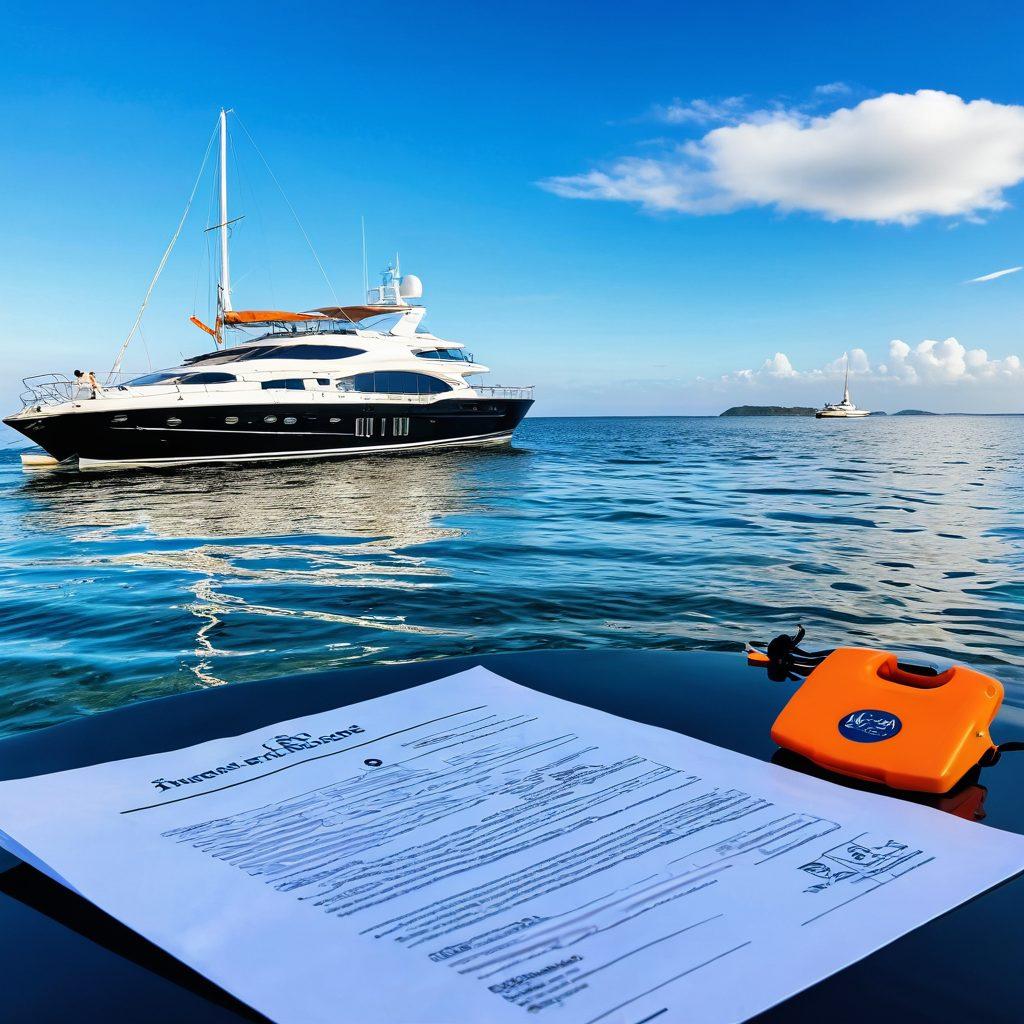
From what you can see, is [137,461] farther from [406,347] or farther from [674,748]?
[674,748]

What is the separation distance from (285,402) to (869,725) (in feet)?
48.0

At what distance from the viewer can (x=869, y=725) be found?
72 cm

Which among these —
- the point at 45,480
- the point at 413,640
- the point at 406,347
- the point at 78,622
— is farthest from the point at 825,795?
the point at 406,347

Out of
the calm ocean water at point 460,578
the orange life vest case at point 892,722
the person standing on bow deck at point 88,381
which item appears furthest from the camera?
the person standing on bow deck at point 88,381

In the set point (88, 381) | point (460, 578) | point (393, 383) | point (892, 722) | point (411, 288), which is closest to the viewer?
point (892, 722)

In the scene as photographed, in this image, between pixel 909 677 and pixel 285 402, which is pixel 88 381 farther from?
pixel 909 677

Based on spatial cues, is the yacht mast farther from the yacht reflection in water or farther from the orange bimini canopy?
the yacht reflection in water

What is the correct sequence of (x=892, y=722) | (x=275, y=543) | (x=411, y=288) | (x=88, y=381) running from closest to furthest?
(x=892, y=722) < (x=275, y=543) < (x=88, y=381) < (x=411, y=288)

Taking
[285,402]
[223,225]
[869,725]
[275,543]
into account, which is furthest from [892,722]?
[223,225]

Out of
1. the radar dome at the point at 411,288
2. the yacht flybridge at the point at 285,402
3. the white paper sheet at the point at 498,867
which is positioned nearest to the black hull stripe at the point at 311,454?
the yacht flybridge at the point at 285,402

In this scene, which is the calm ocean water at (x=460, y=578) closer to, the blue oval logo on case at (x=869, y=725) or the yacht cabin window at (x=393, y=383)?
the blue oval logo on case at (x=869, y=725)

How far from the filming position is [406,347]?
17.0 m

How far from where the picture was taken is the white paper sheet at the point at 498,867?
0.44 meters

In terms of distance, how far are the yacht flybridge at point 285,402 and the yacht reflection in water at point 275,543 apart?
915 millimetres
